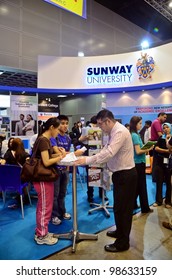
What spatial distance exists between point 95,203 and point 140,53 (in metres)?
5.75

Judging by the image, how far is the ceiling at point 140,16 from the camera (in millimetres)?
10078

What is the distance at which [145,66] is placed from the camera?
717 centimetres

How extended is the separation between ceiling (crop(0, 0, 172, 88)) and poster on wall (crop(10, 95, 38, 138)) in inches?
96.0

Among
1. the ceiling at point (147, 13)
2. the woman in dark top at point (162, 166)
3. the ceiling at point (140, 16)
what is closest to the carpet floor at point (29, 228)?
the woman in dark top at point (162, 166)

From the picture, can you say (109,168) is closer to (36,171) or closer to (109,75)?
(36,171)

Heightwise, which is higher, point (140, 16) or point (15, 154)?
point (140, 16)

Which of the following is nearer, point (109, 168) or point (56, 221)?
point (109, 168)

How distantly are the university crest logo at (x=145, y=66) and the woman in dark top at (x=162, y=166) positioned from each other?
4164 mm

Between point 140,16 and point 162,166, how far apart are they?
10.5 meters

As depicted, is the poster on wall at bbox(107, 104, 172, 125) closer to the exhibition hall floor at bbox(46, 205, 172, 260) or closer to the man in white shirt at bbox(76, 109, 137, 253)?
the exhibition hall floor at bbox(46, 205, 172, 260)

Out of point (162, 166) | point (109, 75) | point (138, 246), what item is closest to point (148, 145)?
point (162, 166)

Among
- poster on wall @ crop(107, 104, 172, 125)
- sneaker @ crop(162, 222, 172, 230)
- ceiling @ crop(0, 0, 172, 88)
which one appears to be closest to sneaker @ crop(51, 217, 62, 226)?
sneaker @ crop(162, 222, 172, 230)

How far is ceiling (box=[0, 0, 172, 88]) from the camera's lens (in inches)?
397

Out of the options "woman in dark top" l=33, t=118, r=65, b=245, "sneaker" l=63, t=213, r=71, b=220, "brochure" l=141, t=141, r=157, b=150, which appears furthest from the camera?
"sneaker" l=63, t=213, r=71, b=220
